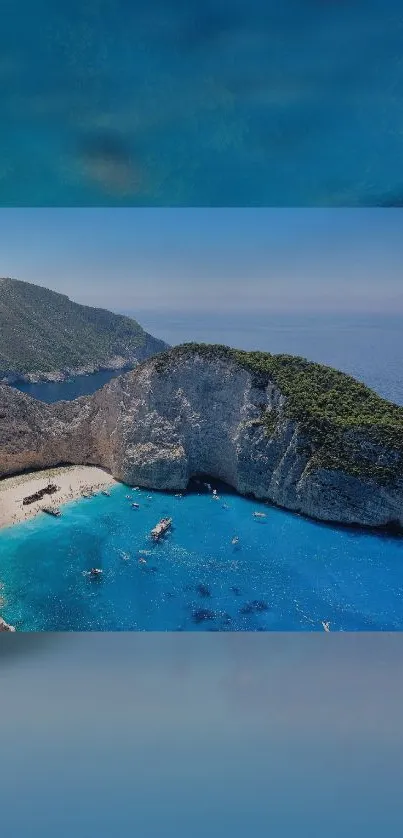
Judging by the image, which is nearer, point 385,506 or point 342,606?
point 342,606

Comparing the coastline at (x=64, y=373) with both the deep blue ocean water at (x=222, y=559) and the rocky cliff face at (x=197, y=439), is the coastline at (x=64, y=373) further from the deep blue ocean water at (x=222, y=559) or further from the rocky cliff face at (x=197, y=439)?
the deep blue ocean water at (x=222, y=559)

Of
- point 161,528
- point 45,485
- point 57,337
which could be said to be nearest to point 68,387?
point 57,337
